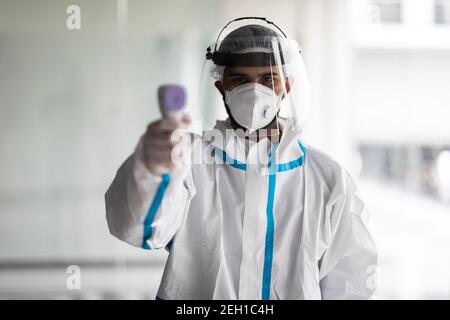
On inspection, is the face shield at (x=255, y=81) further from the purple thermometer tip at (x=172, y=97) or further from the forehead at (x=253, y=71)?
the purple thermometer tip at (x=172, y=97)

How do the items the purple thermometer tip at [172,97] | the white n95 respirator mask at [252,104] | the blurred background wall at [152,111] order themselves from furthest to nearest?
the blurred background wall at [152,111], the white n95 respirator mask at [252,104], the purple thermometer tip at [172,97]

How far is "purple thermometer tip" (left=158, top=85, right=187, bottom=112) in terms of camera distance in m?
0.59

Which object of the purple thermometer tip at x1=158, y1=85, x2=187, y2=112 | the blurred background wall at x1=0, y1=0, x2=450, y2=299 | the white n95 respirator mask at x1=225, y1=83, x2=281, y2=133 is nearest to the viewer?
the purple thermometer tip at x1=158, y1=85, x2=187, y2=112

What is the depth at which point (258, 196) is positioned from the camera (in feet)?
2.76

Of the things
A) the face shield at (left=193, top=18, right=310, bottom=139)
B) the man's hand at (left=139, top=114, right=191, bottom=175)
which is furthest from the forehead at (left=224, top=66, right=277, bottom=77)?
the man's hand at (left=139, top=114, right=191, bottom=175)

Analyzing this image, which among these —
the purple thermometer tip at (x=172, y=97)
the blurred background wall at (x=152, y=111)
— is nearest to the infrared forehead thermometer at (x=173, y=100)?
the purple thermometer tip at (x=172, y=97)

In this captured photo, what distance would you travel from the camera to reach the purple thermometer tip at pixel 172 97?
59cm

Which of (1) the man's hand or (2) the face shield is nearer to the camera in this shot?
(1) the man's hand

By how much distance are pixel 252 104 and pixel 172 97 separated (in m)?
0.22

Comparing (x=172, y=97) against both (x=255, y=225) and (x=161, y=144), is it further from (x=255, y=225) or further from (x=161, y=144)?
(x=255, y=225)

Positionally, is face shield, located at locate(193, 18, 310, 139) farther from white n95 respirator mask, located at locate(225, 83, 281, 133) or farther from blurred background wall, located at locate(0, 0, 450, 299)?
blurred background wall, located at locate(0, 0, 450, 299)

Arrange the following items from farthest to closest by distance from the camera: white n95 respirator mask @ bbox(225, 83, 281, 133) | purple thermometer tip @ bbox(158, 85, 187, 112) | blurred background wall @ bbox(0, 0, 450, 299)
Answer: blurred background wall @ bbox(0, 0, 450, 299)
white n95 respirator mask @ bbox(225, 83, 281, 133)
purple thermometer tip @ bbox(158, 85, 187, 112)

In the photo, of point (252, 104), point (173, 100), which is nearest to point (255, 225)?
point (252, 104)
